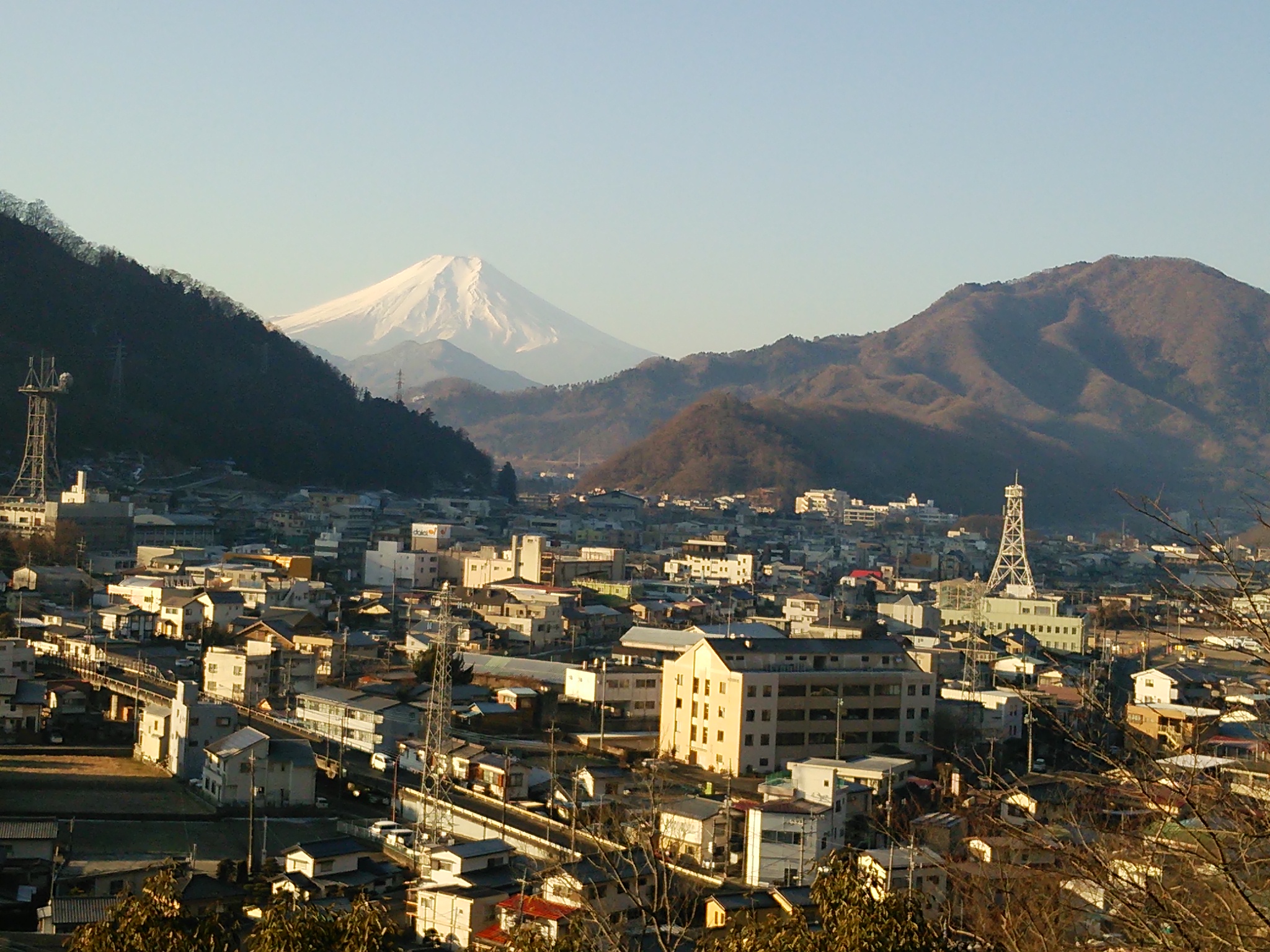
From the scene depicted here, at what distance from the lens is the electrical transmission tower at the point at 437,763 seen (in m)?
7.68

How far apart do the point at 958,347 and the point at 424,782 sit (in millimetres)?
87770

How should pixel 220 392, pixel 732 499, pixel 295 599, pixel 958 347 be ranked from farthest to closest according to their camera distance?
pixel 958 347
pixel 732 499
pixel 220 392
pixel 295 599

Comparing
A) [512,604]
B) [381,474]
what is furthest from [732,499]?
[512,604]

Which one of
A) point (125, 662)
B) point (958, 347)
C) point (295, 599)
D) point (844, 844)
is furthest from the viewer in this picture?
point (958, 347)

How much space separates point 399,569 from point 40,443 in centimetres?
602

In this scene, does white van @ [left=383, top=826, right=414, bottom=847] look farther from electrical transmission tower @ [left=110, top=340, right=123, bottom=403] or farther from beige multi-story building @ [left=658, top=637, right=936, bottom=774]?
electrical transmission tower @ [left=110, top=340, right=123, bottom=403]

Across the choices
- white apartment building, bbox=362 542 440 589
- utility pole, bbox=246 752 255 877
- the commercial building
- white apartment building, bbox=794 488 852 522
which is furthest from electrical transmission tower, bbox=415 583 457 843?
white apartment building, bbox=794 488 852 522

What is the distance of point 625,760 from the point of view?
9812 millimetres

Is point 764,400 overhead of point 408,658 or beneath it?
overhead

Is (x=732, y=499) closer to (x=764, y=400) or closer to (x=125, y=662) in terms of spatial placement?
(x=764, y=400)

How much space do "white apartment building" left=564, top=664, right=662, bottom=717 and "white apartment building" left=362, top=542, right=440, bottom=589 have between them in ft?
26.6

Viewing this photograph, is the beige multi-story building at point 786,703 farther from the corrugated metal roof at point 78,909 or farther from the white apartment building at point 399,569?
the white apartment building at point 399,569

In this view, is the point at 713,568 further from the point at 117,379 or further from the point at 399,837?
the point at 399,837

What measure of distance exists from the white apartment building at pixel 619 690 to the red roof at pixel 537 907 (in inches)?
197
